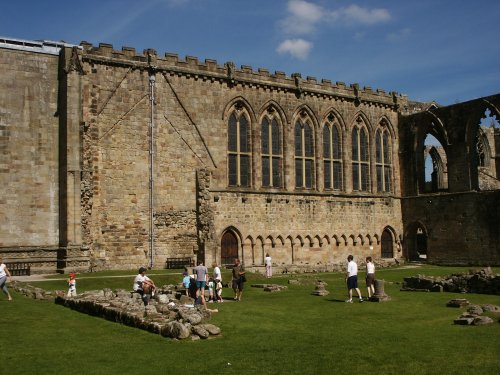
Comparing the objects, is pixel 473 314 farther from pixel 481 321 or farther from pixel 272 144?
pixel 272 144

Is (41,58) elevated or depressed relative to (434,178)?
elevated

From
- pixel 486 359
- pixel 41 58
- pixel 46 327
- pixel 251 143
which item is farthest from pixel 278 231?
pixel 486 359

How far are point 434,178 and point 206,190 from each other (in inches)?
1026

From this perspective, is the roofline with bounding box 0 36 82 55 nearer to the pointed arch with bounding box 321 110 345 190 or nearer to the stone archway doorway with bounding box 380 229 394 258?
the pointed arch with bounding box 321 110 345 190

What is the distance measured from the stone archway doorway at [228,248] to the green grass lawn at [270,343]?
16.4m

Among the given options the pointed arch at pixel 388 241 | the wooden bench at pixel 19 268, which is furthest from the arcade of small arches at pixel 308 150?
the wooden bench at pixel 19 268

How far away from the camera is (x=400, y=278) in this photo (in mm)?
31562

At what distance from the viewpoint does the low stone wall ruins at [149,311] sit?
14.2 metres

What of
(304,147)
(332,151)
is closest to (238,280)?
(304,147)

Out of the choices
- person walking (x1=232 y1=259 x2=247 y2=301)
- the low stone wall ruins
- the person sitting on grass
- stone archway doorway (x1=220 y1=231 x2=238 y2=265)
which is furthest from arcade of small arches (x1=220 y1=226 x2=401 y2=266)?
the person sitting on grass

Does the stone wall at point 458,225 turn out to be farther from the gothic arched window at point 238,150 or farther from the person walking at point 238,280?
the person walking at point 238,280

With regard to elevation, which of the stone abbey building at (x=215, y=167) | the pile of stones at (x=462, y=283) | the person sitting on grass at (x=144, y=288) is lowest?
the pile of stones at (x=462, y=283)

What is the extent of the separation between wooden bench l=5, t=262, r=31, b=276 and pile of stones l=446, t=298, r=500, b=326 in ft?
65.5

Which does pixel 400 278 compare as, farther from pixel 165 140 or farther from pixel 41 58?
pixel 41 58
